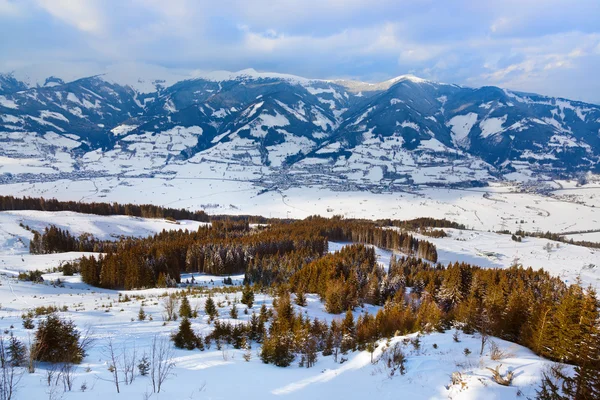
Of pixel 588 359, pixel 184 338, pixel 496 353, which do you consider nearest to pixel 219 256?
pixel 184 338

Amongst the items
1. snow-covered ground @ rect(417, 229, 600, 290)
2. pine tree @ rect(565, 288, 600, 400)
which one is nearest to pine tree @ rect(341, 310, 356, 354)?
pine tree @ rect(565, 288, 600, 400)

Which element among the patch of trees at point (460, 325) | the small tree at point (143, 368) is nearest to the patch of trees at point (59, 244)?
the patch of trees at point (460, 325)

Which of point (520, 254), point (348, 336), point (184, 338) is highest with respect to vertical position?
point (184, 338)

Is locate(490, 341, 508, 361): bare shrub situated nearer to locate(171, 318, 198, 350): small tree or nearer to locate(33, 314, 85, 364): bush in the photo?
locate(171, 318, 198, 350): small tree

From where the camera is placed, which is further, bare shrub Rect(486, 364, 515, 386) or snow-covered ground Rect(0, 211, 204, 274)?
snow-covered ground Rect(0, 211, 204, 274)

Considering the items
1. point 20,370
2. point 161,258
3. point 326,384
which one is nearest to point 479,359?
point 326,384

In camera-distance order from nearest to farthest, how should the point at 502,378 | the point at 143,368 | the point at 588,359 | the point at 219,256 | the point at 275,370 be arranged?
the point at 588,359
the point at 502,378
the point at 143,368
the point at 275,370
the point at 219,256

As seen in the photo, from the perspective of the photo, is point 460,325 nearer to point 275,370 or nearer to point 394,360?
point 394,360

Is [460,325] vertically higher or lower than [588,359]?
lower

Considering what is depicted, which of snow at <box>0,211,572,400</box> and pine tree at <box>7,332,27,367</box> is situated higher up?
pine tree at <box>7,332,27,367</box>
